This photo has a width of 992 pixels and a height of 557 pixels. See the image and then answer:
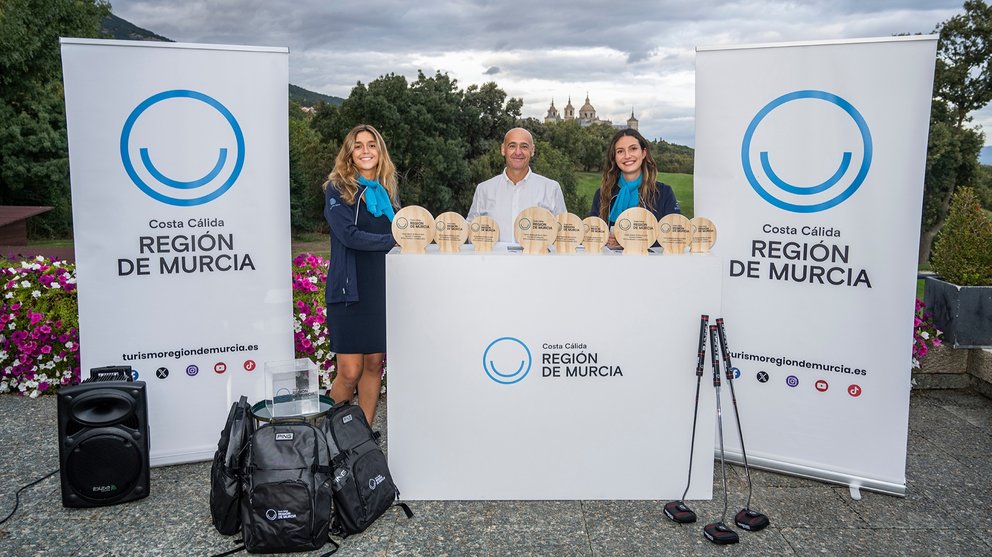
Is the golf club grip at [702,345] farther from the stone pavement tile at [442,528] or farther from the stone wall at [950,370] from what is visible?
Result: the stone wall at [950,370]

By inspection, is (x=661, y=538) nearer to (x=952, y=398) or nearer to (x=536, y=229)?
(x=536, y=229)

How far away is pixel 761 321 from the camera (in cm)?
334

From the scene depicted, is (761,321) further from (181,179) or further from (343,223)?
(181,179)

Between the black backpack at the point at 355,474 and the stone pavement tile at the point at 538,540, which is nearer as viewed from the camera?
the stone pavement tile at the point at 538,540

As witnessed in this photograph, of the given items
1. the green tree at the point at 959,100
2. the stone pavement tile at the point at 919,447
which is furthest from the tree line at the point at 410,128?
the stone pavement tile at the point at 919,447

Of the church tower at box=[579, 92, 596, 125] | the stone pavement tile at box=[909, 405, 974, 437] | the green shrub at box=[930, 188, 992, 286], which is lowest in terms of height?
the stone pavement tile at box=[909, 405, 974, 437]

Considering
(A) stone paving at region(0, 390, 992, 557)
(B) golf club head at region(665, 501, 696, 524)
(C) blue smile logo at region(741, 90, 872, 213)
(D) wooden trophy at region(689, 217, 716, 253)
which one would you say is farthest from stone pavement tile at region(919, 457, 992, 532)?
(D) wooden trophy at region(689, 217, 716, 253)

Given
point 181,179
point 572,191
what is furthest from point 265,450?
point 572,191

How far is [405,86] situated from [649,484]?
27.1m

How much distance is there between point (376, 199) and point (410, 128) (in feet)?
81.0

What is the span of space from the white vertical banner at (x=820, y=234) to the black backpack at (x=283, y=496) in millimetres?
1982

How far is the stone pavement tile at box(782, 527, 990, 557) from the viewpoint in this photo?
2637 millimetres

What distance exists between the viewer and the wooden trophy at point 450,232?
115 inches

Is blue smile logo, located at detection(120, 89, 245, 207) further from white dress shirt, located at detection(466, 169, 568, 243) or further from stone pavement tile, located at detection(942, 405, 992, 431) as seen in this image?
stone pavement tile, located at detection(942, 405, 992, 431)
